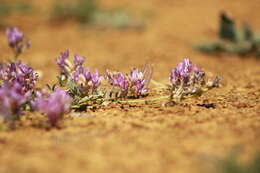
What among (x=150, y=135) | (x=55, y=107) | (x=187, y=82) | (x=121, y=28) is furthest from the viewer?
(x=121, y=28)

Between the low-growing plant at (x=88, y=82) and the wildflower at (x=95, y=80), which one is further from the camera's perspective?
the wildflower at (x=95, y=80)

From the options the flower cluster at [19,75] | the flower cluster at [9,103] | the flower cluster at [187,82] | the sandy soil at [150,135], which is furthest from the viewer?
the flower cluster at [19,75]

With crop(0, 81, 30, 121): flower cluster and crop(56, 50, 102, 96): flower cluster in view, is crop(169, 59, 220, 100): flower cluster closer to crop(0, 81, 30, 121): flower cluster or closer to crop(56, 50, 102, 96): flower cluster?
crop(56, 50, 102, 96): flower cluster

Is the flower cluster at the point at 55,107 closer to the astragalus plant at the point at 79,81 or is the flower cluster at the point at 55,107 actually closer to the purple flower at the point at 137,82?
the astragalus plant at the point at 79,81

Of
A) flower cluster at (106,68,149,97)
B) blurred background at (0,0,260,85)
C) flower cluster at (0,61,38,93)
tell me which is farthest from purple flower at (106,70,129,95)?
blurred background at (0,0,260,85)

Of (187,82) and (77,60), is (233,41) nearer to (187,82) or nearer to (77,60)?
(187,82)

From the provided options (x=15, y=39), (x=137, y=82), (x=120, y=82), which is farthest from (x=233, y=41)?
(x=15, y=39)

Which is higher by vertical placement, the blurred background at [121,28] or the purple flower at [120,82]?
the blurred background at [121,28]

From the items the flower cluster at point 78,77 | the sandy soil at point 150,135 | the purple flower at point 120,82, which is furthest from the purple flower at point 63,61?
the sandy soil at point 150,135
